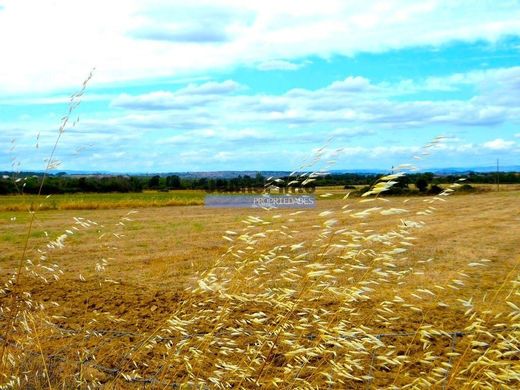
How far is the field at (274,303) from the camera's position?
9.82 ft

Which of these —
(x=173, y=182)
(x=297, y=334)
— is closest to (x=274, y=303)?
(x=297, y=334)

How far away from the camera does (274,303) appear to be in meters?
7.41

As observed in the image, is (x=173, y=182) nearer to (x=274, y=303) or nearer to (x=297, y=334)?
(x=274, y=303)

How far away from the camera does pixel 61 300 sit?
8.47 meters

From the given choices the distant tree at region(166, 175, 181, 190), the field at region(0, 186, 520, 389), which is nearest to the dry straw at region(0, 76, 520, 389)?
the field at region(0, 186, 520, 389)

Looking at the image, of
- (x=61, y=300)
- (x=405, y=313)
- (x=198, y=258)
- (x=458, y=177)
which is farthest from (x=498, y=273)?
(x=458, y=177)

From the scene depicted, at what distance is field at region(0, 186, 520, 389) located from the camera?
2994mm

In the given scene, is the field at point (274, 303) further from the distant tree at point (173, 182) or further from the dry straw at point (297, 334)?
the distant tree at point (173, 182)

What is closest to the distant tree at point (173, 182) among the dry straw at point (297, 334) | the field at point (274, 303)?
the field at point (274, 303)

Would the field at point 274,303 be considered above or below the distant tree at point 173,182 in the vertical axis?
below

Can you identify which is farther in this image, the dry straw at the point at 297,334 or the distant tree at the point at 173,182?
the distant tree at the point at 173,182

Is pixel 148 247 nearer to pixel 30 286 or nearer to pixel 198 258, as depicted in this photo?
pixel 198 258

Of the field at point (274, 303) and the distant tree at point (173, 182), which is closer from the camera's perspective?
the field at point (274, 303)

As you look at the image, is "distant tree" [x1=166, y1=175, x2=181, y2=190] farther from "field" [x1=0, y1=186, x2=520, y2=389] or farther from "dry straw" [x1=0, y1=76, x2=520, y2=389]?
"dry straw" [x1=0, y1=76, x2=520, y2=389]
